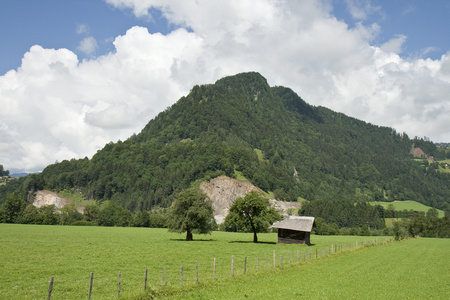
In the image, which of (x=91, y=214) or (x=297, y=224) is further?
(x=91, y=214)

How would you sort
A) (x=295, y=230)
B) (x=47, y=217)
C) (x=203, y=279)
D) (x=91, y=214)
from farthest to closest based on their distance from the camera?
(x=91, y=214), (x=47, y=217), (x=295, y=230), (x=203, y=279)

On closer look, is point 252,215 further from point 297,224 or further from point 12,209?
point 12,209

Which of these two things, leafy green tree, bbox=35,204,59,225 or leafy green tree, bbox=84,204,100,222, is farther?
leafy green tree, bbox=84,204,100,222

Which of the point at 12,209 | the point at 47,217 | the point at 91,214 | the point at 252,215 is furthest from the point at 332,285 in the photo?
the point at 91,214

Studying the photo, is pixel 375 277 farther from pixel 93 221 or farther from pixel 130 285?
pixel 93 221

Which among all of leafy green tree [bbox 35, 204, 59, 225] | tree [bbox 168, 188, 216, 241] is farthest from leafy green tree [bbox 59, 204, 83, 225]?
tree [bbox 168, 188, 216, 241]

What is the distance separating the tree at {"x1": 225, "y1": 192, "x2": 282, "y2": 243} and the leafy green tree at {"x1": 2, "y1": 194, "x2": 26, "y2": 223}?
104987mm

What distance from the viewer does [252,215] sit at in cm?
6662

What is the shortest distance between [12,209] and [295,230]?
378ft

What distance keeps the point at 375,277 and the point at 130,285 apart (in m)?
20.4

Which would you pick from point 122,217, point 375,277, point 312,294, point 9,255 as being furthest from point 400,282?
point 122,217

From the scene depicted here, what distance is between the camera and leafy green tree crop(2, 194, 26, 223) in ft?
422

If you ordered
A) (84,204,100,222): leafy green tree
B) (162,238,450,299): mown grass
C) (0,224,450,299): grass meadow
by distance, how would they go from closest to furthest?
1. (0,224,450,299): grass meadow
2. (162,238,450,299): mown grass
3. (84,204,100,222): leafy green tree

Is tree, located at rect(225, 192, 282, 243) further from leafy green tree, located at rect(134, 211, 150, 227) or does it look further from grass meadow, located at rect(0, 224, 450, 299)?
leafy green tree, located at rect(134, 211, 150, 227)
